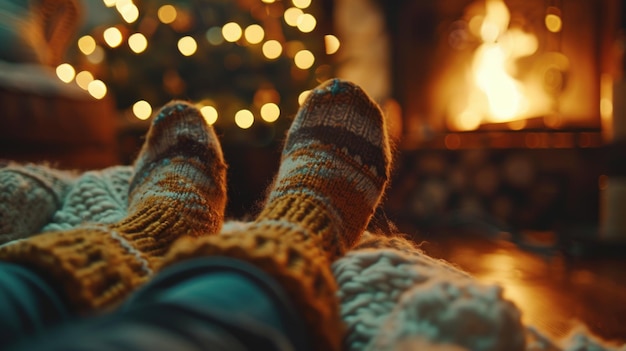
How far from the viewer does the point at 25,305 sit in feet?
1.16

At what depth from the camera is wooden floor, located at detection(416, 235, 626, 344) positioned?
775mm

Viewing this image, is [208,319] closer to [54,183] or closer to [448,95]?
[54,183]

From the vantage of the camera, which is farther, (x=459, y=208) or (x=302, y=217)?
(x=459, y=208)

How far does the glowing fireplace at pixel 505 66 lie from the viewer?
1767 mm

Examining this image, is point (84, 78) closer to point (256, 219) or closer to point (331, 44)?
point (331, 44)

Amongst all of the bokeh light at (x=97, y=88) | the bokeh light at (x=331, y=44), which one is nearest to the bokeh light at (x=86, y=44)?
the bokeh light at (x=97, y=88)

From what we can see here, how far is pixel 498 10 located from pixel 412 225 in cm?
81

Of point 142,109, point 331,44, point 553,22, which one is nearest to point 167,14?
point 142,109

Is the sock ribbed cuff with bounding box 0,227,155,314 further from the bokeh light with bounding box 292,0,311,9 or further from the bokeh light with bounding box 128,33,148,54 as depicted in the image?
the bokeh light with bounding box 292,0,311,9

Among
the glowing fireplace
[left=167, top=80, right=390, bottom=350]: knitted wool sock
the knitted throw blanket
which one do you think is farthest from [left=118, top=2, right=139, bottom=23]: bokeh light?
the knitted throw blanket

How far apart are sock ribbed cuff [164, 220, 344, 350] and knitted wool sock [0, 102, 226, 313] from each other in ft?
0.23

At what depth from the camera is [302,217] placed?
1.82 feet

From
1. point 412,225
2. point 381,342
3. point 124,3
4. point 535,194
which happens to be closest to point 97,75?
point 124,3

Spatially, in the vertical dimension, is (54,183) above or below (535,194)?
above
